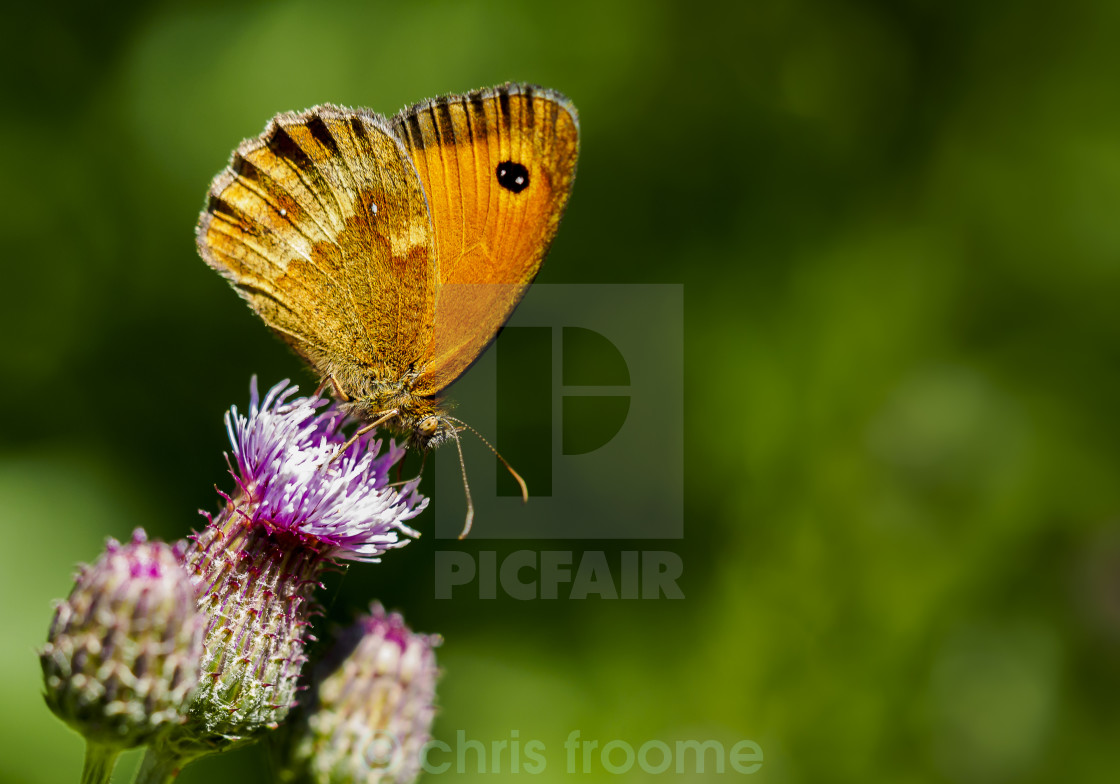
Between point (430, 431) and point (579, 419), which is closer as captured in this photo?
point (430, 431)

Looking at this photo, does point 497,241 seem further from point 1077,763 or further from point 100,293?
point 1077,763

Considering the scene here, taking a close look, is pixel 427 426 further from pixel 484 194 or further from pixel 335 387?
pixel 484 194

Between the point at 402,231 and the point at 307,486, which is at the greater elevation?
the point at 402,231

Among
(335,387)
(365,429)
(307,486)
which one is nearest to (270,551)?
(307,486)

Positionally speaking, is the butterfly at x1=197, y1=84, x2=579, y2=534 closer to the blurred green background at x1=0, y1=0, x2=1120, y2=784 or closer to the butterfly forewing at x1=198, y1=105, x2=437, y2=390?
the butterfly forewing at x1=198, y1=105, x2=437, y2=390

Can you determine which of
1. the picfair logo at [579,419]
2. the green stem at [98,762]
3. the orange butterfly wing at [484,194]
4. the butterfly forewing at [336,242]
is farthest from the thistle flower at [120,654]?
the picfair logo at [579,419]

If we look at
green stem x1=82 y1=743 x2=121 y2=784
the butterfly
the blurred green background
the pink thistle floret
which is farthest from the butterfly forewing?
green stem x1=82 y1=743 x2=121 y2=784
